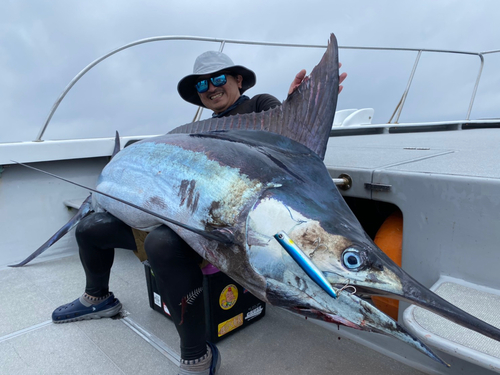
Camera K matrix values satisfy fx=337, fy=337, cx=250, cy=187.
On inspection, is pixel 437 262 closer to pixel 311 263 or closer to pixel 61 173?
pixel 311 263

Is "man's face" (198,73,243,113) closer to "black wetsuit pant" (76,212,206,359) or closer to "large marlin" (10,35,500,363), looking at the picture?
"large marlin" (10,35,500,363)

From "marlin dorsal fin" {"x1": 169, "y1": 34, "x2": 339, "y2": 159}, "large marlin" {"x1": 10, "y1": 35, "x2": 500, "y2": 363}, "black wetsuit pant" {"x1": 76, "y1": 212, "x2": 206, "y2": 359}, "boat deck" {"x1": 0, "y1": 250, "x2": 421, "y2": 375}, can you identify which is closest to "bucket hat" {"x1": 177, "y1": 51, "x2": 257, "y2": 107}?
"large marlin" {"x1": 10, "y1": 35, "x2": 500, "y2": 363}

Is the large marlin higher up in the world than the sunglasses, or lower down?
lower down

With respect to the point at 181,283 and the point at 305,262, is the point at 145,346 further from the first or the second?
the point at 305,262

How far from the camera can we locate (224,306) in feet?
4.79

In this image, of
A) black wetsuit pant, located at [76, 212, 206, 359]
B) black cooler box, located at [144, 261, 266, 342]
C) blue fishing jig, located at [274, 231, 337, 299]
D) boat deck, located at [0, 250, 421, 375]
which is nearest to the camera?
blue fishing jig, located at [274, 231, 337, 299]

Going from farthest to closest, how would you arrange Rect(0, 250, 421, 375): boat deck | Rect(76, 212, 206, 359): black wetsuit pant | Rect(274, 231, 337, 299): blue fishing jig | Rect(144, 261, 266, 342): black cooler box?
Rect(144, 261, 266, 342): black cooler box, Rect(0, 250, 421, 375): boat deck, Rect(76, 212, 206, 359): black wetsuit pant, Rect(274, 231, 337, 299): blue fishing jig

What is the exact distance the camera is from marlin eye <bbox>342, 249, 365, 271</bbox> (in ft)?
2.56

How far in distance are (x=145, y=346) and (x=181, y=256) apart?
58 cm

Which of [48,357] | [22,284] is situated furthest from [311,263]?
[22,284]

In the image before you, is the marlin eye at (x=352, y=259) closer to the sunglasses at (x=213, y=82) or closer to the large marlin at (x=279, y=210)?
→ the large marlin at (x=279, y=210)

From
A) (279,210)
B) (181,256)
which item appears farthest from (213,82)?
(279,210)

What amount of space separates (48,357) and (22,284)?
36.3 inches

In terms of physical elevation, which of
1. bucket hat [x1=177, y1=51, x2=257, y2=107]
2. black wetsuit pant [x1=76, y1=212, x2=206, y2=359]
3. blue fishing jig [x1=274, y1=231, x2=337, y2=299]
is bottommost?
black wetsuit pant [x1=76, y1=212, x2=206, y2=359]
